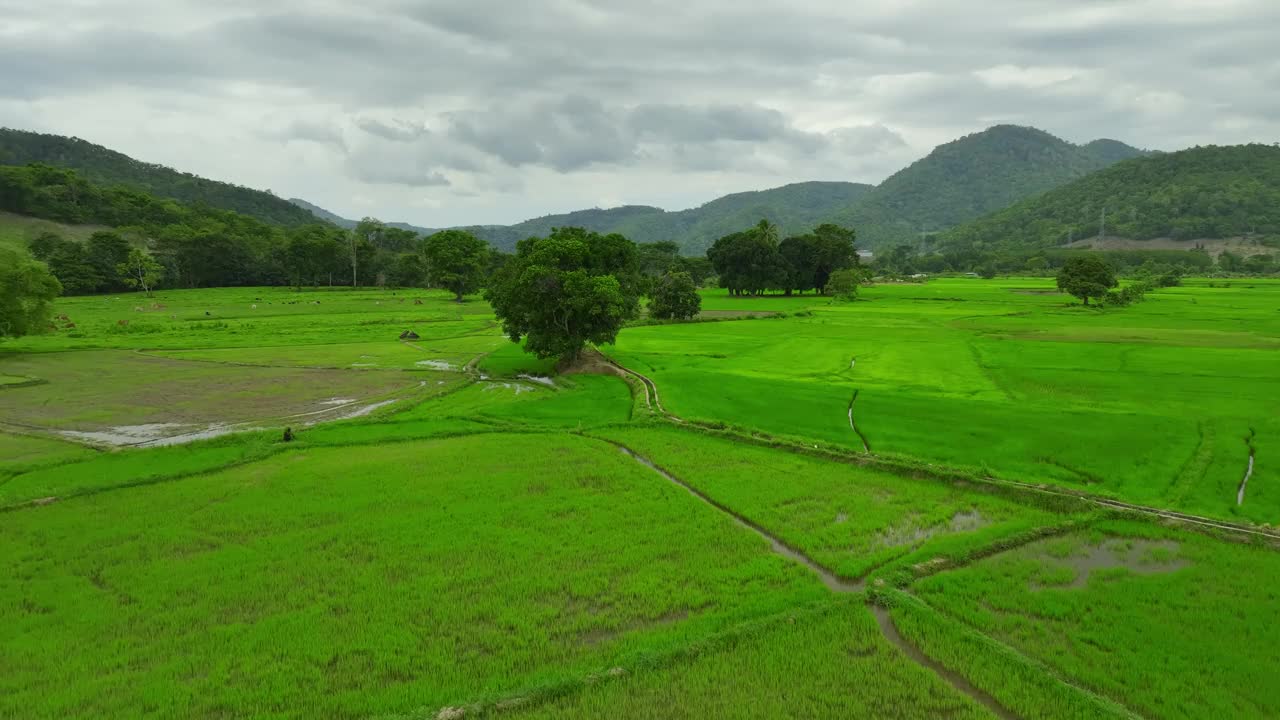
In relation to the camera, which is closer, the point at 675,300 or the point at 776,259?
the point at 675,300

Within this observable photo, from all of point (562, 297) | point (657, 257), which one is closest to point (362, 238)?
point (657, 257)

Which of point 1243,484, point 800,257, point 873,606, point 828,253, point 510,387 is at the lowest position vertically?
point 873,606

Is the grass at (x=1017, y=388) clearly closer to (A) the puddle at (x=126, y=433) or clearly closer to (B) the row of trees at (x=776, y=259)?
(A) the puddle at (x=126, y=433)

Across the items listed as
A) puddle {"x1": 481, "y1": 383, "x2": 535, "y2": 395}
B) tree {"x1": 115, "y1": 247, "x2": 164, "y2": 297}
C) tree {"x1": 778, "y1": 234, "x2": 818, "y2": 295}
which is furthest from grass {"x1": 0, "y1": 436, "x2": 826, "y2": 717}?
tree {"x1": 115, "y1": 247, "x2": 164, "y2": 297}

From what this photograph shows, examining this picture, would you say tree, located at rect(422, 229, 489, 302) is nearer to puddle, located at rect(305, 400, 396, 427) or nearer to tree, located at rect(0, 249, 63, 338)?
tree, located at rect(0, 249, 63, 338)

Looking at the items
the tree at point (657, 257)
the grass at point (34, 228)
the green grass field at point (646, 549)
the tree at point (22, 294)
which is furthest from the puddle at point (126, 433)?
the grass at point (34, 228)

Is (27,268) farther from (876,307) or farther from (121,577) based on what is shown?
(876,307)

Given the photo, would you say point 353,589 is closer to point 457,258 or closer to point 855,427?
point 855,427
